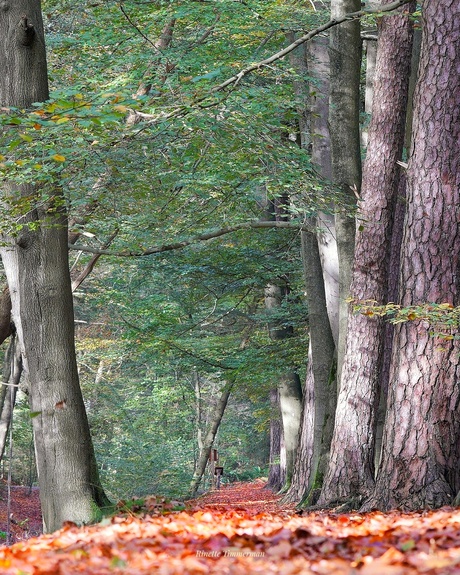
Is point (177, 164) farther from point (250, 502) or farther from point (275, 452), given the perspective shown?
point (275, 452)

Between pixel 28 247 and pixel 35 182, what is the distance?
68 cm

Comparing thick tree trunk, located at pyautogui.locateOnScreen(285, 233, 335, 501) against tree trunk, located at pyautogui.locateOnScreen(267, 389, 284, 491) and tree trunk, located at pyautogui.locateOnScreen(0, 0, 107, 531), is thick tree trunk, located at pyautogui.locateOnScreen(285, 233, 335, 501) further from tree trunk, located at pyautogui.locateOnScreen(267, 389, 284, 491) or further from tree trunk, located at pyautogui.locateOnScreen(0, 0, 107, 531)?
tree trunk, located at pyautogui.locateOnScreen(267, 389, 284, 491)

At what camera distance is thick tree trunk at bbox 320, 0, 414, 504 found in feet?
31.0

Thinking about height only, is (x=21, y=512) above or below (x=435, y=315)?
below

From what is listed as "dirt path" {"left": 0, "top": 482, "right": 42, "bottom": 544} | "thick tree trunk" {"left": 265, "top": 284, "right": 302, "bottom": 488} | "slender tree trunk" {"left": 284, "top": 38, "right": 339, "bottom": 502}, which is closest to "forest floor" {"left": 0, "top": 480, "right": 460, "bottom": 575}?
"slender tree trunk" {"left": 284, "top": 38, "right": 339, "bottom": 502}

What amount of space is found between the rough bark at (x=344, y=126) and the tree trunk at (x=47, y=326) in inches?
155

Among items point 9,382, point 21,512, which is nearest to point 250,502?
point 9,382

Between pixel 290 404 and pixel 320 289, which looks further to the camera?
pixel 290 404

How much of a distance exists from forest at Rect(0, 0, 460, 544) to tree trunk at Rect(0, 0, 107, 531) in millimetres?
21

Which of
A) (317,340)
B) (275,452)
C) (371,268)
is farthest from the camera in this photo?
(275,452)

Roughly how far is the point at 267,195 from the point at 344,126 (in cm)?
164

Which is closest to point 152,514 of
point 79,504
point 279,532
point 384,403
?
point 79,504

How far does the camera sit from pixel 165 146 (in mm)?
8938

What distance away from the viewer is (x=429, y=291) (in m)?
7.29
